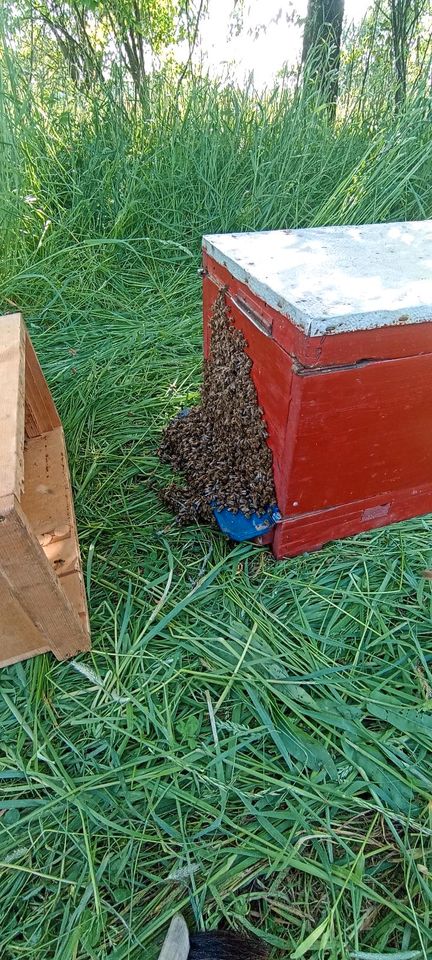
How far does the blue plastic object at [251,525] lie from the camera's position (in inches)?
65.2

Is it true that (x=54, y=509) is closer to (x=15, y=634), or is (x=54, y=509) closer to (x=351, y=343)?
(x=15, y=634)

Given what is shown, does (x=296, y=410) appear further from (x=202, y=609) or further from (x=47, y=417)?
(x=47, y=417)

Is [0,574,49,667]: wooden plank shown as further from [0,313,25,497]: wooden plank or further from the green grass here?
[0,313,25,497]: wooden plank

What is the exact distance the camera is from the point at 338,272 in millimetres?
1505

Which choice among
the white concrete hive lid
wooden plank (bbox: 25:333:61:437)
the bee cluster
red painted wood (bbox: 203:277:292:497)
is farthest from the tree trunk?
wooden plank (bbox: 25:333:61:437)

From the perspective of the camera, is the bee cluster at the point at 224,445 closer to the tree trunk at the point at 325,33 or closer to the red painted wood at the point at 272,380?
the red painted wood at the point at 272,380

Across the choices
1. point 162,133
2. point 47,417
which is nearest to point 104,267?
point 162,133

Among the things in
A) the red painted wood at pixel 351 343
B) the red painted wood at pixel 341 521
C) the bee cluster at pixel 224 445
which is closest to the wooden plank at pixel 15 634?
the bee cluster at pixel 224 445

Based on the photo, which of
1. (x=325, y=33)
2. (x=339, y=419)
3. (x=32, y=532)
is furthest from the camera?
(x=325, y=33)

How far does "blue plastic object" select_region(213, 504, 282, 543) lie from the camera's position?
166cm

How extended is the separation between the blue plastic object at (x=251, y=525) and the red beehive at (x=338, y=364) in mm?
34

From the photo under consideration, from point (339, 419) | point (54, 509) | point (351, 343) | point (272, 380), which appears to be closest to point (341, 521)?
point (339, 419)

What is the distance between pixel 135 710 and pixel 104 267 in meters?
2.84

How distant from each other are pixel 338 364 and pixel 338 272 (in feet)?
1.13
